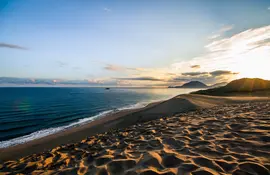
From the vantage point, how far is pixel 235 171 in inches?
109

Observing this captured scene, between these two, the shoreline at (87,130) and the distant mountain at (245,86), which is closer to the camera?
the shoreline at (87,130)

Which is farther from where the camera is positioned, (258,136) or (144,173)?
(258,136)

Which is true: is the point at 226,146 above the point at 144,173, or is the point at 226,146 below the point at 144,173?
above

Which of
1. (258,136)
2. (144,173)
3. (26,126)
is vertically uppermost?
(258,136)

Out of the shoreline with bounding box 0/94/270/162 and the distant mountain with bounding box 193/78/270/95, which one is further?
the distant mountain with bounding box 193/78/270/95

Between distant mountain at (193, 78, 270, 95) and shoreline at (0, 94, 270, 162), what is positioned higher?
distant mountain at (193, 78, 270, 95)

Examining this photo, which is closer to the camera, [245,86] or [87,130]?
[87,130]

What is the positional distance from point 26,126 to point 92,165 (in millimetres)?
19298

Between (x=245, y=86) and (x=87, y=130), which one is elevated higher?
(x=245, y=86)

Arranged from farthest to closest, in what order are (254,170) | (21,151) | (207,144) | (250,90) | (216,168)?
(250,90), (21,151), (207,144), (216,168), (254,170)

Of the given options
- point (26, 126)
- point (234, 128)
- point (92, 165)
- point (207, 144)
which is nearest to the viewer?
point (92, 165)

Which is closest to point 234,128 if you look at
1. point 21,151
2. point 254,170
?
point 254,170

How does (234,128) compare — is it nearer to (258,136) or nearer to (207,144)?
(258,136)

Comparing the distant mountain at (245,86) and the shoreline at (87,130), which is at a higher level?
the distant mountain at (245,86)
